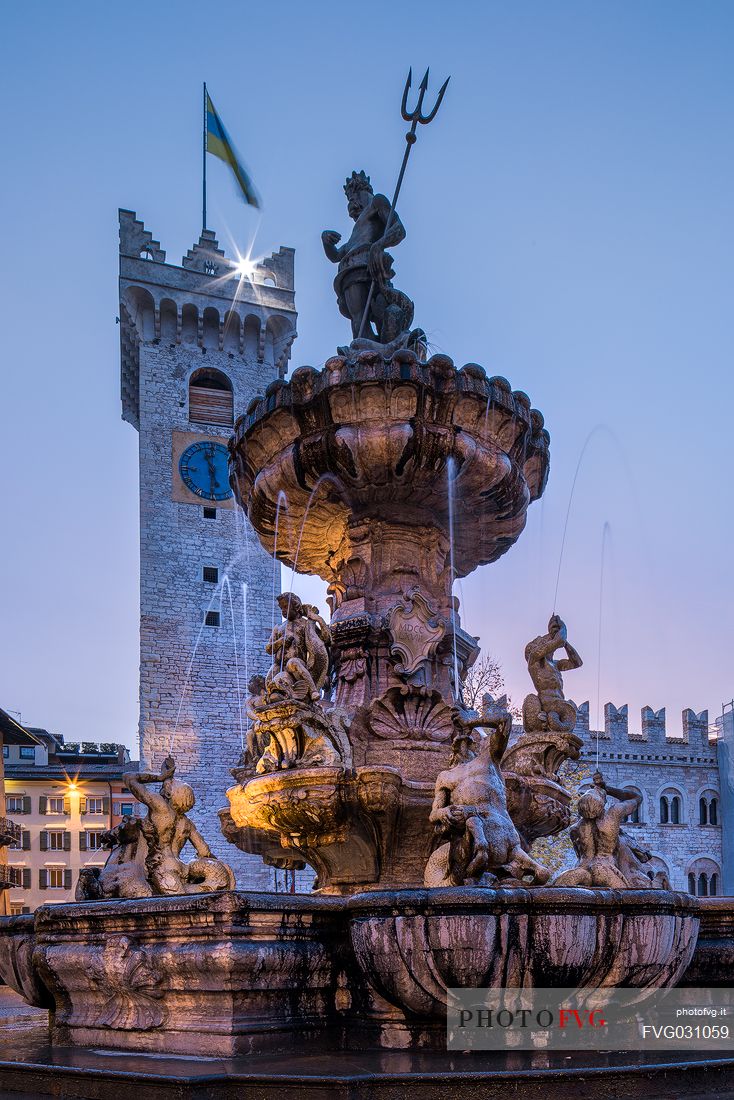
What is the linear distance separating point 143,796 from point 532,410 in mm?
4108

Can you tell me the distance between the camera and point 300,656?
24.3 ft

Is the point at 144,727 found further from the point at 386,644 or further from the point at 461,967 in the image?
the point at 461,967

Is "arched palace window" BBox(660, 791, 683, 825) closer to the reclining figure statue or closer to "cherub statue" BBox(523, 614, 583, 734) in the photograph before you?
"cherub statue" BBox(523, 614, 583, 734)

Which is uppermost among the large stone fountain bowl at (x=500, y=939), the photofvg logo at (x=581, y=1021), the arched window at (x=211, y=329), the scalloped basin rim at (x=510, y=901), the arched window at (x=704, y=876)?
the arched window at (x=211, y=329)

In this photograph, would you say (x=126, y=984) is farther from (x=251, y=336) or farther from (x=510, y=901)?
(x=251, y=336)

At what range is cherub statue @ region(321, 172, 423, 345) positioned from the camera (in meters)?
9.06

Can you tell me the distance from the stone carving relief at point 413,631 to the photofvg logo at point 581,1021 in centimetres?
292

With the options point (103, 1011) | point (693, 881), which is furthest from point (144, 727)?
point (103, 1011)

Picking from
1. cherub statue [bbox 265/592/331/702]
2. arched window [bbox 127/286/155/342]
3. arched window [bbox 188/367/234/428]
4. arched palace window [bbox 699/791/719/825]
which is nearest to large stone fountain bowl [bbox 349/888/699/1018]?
cherub statue [bbox 265/592/331/702]

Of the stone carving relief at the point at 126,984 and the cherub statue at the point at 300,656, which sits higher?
the cherub statue at the point at 300,656

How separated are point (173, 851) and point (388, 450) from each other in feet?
9.85

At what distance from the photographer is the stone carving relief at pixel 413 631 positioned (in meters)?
7.67

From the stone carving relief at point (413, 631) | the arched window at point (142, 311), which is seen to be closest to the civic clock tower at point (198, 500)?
the arched window at point (142, 311)

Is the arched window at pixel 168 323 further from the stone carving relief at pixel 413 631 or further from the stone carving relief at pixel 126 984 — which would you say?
the stone carving relief at pixel 126 984
